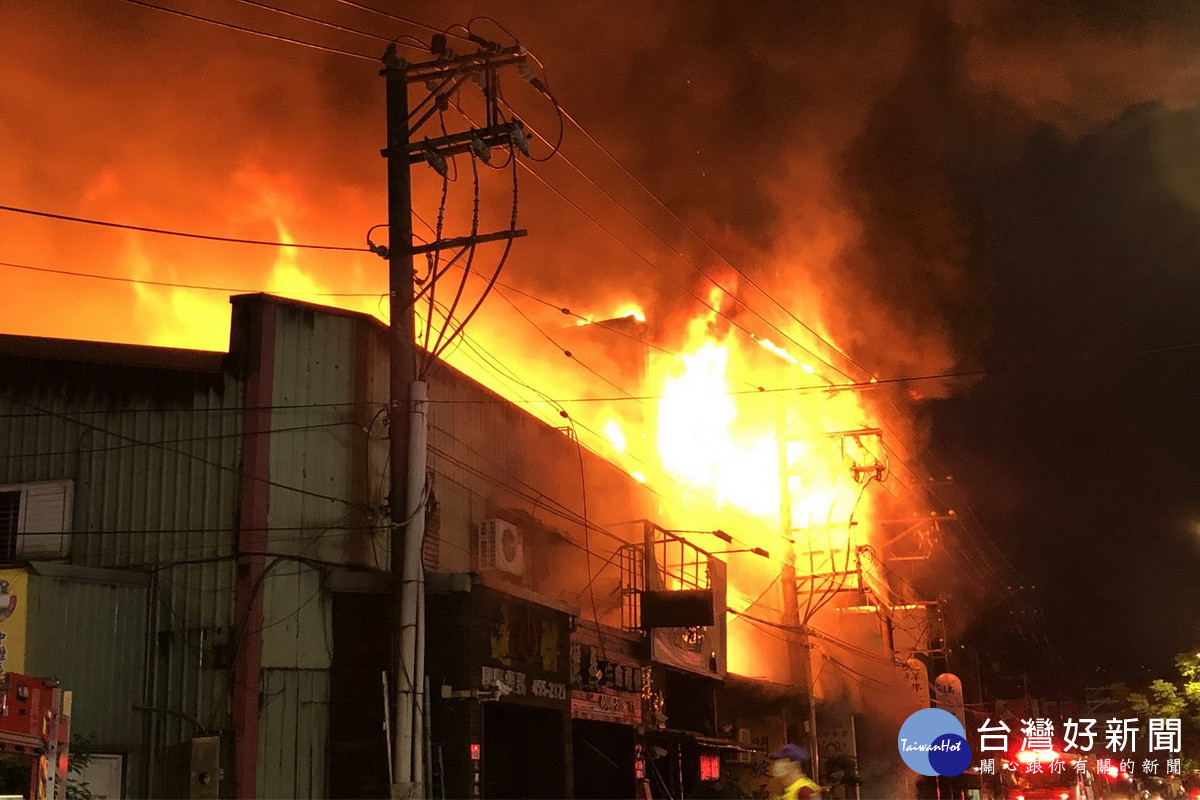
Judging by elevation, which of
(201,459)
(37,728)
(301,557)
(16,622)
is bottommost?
(37,728)

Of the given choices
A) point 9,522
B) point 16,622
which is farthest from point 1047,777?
point 16,622

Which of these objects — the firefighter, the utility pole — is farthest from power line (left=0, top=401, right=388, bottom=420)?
the utility pole

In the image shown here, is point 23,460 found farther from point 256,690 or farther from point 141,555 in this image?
point 256,690

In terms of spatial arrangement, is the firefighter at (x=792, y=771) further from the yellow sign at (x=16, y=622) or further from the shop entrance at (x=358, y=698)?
the yellow sign at (x=16, y=622)

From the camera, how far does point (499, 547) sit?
1911 cm

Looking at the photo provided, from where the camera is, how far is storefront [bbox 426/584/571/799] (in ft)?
51.9

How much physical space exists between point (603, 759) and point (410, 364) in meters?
9.89

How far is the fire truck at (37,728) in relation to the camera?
8.84 meters

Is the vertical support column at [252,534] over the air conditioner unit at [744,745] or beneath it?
over

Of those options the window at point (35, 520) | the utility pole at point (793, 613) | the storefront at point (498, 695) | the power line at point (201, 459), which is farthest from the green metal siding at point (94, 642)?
the utility pole at point (793, 613)

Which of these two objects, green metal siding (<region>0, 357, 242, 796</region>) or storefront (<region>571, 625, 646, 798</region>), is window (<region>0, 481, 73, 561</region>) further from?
storefront (<region>571, 625, 646, 798</region>)

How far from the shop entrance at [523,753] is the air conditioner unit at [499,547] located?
2246 millimetres

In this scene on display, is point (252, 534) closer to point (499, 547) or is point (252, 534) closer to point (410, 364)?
point (410, 364)

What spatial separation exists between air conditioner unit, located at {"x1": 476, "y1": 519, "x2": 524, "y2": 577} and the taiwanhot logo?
7.00 metres
